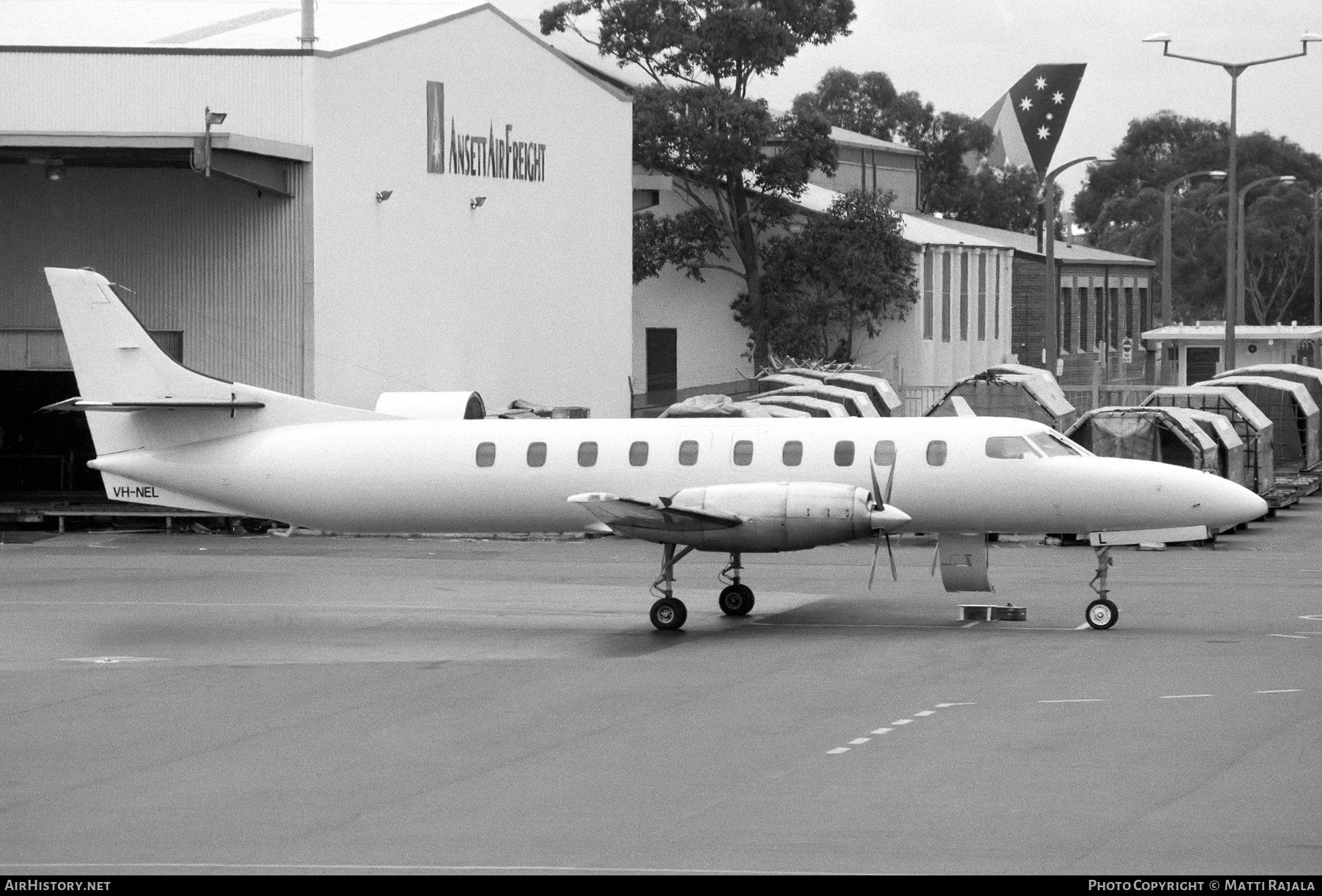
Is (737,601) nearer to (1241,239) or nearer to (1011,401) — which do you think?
(1011,401)

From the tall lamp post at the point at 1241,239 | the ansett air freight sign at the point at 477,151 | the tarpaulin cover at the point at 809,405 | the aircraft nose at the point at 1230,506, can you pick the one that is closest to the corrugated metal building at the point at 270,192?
the ansett air freight sign at the point at 477,151

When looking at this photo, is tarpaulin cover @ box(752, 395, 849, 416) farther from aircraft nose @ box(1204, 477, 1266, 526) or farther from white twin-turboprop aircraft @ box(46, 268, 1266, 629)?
aircraft nose @ box(1204, 477, 1266, 526)

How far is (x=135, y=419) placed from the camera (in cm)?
2523

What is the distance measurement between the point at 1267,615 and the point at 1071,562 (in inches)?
297

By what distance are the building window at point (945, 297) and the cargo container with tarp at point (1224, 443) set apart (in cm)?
2885

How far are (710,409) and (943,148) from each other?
80134 mm

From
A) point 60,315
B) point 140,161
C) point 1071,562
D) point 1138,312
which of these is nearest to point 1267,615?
point 1071,562

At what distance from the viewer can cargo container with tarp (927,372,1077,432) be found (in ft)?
141

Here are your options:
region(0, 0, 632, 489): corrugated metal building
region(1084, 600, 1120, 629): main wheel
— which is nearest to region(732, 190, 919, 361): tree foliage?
region(0, 0, 632, 489): corrugated metal building

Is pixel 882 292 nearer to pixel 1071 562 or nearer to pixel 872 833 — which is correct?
pixel 1071 562

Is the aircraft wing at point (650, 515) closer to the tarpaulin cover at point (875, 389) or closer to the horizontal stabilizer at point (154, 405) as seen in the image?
the horizontal stabilizer at point (154, 405)

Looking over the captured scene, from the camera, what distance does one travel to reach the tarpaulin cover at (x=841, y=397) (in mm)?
46188

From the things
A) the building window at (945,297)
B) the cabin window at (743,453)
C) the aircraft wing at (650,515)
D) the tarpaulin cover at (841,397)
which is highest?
the building window at (945,297)

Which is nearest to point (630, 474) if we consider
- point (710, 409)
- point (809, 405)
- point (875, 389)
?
point (710, 409)
